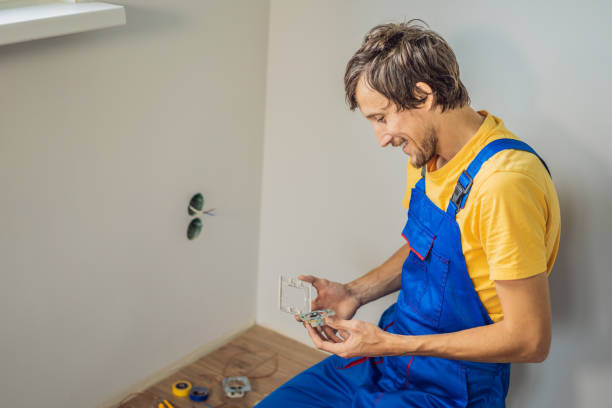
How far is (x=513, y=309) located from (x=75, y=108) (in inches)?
47.9

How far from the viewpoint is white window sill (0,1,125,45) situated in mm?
1288

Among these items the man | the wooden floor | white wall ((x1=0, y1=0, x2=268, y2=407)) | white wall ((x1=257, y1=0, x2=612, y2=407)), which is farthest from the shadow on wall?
the wooden floor

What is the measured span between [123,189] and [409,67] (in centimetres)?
97

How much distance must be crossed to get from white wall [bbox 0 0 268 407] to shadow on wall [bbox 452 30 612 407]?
83cm

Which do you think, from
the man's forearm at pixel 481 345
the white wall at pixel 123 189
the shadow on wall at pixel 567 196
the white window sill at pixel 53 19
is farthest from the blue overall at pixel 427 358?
the white window sill at pixel 53 19

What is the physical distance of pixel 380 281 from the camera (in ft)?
5.37

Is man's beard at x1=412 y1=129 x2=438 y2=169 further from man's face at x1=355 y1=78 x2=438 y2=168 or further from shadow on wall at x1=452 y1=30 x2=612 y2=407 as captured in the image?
shadow on wall at x1=452 y1=30 x2=612 y2=407

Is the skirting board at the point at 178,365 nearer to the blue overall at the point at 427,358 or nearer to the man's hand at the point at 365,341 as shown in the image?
the blue overall at the point at 427,358

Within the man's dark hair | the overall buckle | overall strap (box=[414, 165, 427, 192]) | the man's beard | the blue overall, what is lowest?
the blue overall

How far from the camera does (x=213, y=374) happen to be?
2.15m

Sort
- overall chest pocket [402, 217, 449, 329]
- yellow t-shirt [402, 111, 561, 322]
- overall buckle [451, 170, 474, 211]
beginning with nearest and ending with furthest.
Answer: yellow t-shirt [402, 111, 561, 322], overall buckle [451, 170, 474, 211], overall chest pocket [402, 217, 449, 329]

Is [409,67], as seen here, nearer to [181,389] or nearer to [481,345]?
[481,345]

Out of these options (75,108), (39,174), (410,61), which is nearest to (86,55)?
(75,108)

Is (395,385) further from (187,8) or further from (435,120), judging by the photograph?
(187,8)
